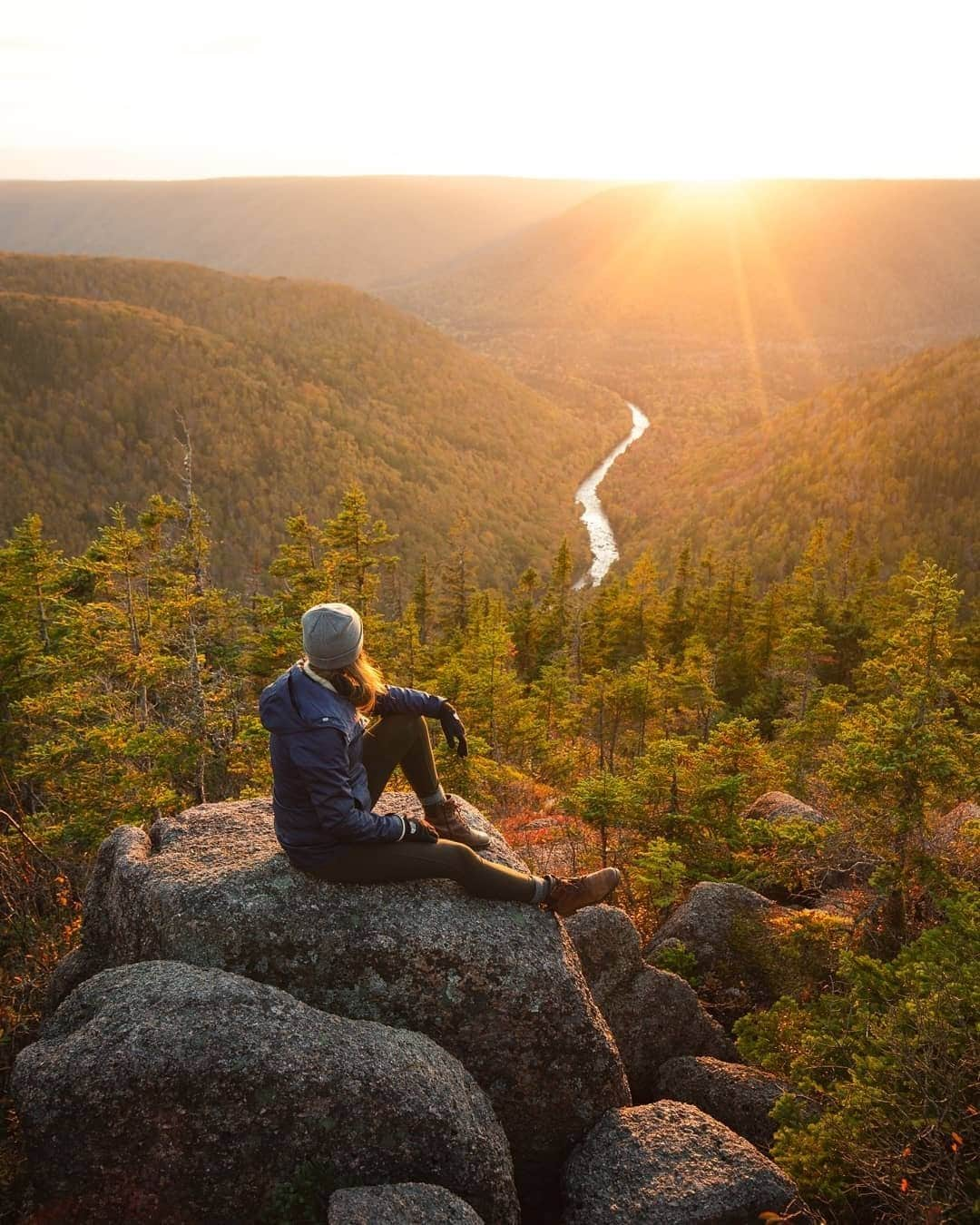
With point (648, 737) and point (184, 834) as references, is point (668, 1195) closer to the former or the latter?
point (184, 834)

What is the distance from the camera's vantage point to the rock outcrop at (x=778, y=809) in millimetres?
13305

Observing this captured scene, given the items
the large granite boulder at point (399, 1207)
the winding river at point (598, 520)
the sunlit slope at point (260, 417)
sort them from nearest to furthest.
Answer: the large granite boulder at point (399, 1207)
the winding river at point (598, 520)
the sunlit slope at point (260, 417)

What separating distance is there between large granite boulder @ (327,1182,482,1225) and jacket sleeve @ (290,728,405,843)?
2.20 m

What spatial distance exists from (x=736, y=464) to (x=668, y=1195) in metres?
104

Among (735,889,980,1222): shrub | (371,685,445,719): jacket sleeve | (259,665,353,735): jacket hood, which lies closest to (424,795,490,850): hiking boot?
(371,685,445,719): jacket sleeve

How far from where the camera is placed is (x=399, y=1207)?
4559 millimetres

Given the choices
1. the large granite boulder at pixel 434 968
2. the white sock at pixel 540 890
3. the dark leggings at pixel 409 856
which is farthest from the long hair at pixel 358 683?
the white sock at pixel 540 890

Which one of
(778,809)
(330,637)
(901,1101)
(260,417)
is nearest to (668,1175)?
(901,1101)

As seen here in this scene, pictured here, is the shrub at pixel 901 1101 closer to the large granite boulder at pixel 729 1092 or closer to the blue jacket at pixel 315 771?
the large granite boulder at pixel 729 1092

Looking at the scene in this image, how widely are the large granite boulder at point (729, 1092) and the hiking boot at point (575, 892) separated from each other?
187cm

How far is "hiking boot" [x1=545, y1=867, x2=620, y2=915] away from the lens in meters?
6.64

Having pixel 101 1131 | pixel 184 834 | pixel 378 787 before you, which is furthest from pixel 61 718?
pixel 101 1131

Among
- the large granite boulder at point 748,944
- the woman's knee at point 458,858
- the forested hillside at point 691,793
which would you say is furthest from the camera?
the large granite boulder at point 748,944

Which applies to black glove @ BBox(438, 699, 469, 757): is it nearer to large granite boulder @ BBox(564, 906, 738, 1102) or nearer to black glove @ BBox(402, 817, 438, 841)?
black glove @ BBox(402, 817, 438, 841)
